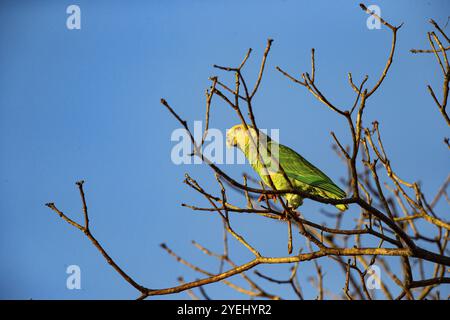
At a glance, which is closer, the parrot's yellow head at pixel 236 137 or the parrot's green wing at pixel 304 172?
the parrot's green wing at pixel 304 172

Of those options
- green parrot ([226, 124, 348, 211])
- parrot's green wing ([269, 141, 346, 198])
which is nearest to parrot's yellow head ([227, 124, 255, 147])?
green parrot ([226, 124, 348, 211])

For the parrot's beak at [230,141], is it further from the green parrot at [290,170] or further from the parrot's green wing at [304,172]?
the parrot's green wing at [304,172]

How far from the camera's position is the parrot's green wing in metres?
5.32

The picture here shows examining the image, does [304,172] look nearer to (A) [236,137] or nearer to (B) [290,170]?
(B) [290,170]

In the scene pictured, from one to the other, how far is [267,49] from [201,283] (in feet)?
4.93

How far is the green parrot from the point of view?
210 inches

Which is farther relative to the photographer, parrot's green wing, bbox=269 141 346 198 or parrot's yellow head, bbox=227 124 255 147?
parrot's yellow head, bbox=227 124 255 147

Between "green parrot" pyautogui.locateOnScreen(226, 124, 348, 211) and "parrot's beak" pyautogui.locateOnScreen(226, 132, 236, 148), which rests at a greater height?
"parrot's beak" pyautogui.locateOnScreen(226, 132, 236, 148)

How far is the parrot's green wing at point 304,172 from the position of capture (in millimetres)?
5319

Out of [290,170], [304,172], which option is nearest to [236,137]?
[290,170]

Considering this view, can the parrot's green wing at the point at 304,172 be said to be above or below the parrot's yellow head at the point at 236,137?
below

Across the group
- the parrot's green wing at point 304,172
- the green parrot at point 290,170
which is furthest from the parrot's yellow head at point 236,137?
the parrot's green wing at point 304,172

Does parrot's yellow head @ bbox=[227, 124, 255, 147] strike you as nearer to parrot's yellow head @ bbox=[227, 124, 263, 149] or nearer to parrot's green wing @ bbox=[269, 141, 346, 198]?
parrot's yellow head @ bbox=[227, 124, 263, 149]

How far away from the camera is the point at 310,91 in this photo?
11.1 feet
